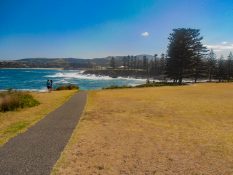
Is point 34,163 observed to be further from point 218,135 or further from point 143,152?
point 218,135

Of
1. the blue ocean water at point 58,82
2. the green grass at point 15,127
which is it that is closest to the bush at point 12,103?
the green grass at point 15,127

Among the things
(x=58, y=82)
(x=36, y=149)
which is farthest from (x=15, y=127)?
(x=58, y=82)

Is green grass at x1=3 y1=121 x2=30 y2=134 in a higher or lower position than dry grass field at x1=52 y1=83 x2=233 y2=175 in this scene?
lower

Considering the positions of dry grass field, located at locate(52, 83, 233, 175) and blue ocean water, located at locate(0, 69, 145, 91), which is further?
blue ocean water, located at locate(0, 69, 145, 91)

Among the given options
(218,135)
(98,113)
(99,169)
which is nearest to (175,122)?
(218,135)

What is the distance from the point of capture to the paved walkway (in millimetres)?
7160

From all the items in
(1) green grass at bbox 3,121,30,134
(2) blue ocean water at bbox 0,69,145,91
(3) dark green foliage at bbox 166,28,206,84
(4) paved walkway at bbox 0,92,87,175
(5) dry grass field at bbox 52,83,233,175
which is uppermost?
(3) dark green foliage at bbox 166,28,206,84

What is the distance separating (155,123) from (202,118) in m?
3.07

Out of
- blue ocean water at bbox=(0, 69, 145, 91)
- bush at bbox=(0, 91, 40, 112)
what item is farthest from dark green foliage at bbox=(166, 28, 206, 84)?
bush at bbox=(0, 91, 40, 112)

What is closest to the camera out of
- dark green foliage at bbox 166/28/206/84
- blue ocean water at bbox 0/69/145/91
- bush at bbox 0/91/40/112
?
bush at bbox 0/91/40/112

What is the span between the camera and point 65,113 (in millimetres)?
16469

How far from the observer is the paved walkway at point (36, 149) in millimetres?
7160

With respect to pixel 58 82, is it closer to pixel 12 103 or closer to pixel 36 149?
pixel 12 103

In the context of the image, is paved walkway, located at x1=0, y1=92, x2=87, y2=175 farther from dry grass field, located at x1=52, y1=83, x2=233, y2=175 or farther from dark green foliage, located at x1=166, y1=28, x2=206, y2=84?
dark green foliage, located at x1=166, y1=28, x2=206, y2=84
